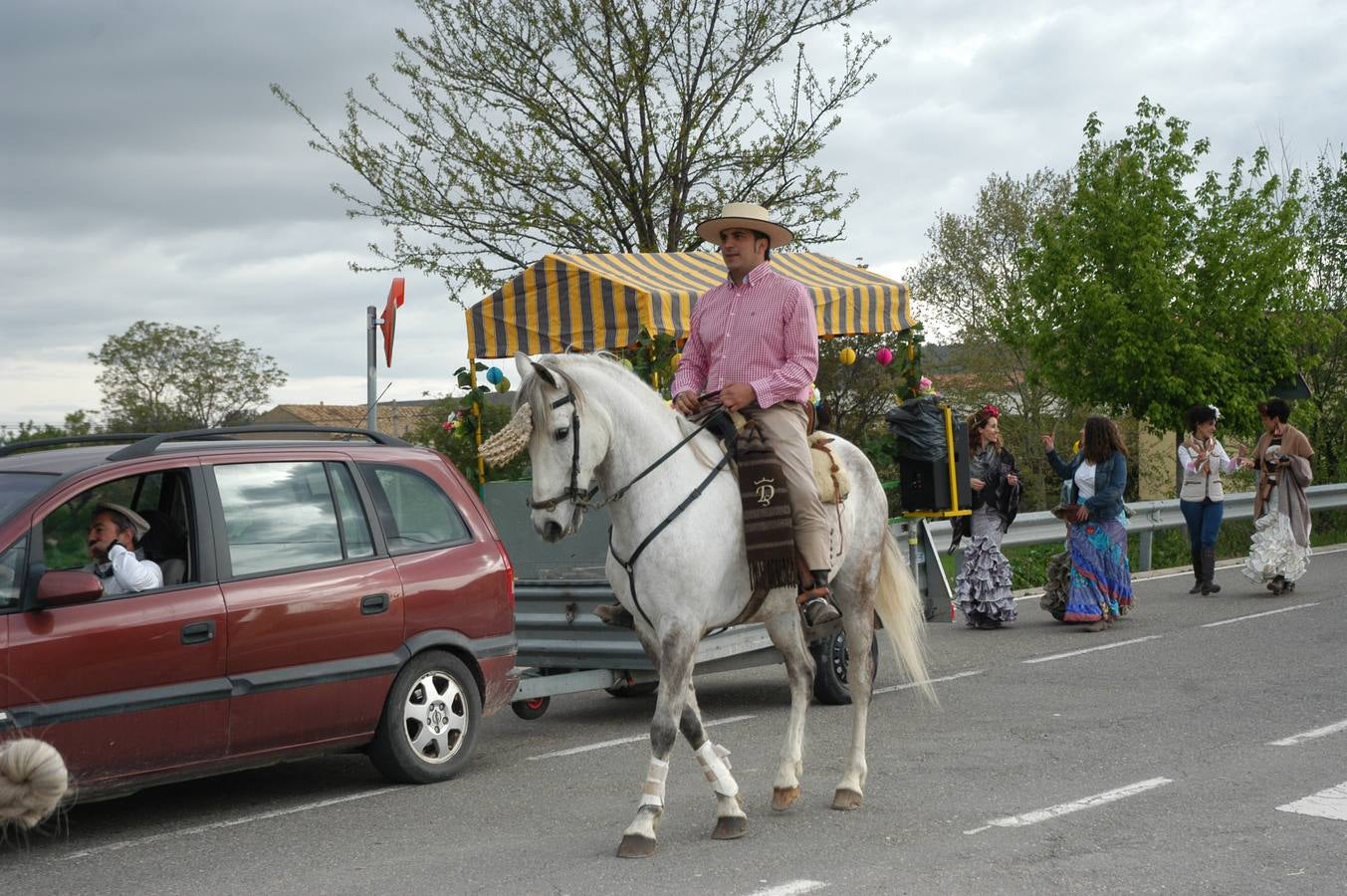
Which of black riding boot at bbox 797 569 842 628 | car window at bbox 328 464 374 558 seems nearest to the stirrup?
black riding boot at bbox 797 569 842 628

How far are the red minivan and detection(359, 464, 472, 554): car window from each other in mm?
11

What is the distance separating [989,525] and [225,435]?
27.2 feet

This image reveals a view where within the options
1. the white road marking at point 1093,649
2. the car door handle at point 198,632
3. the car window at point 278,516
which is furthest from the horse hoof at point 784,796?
the white road marking at point 1093,649

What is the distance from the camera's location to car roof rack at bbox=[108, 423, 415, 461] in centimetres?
632

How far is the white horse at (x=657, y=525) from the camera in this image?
5527mm

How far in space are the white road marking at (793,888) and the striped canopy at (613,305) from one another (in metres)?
6.62

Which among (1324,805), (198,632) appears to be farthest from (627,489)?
(1324,805)

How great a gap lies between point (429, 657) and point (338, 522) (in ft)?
2.71

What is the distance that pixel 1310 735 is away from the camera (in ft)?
24.9

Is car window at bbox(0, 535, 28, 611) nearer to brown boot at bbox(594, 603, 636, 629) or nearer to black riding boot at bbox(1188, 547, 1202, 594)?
brown boot at bbox(594, 603, 636, 629)

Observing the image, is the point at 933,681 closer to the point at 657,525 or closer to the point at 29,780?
the point at 657,525

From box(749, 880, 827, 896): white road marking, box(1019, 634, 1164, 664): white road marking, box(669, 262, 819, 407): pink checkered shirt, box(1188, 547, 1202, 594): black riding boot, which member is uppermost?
box(669, 262, 819, 407): pink checkered shirt

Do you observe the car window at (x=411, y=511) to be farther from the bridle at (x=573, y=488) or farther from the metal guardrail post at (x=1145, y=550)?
the metal guardrail post at (x=1145, y=550)

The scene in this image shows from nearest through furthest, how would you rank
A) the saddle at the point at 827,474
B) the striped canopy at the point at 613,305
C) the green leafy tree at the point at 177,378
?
the saddle at the point at 827,474, the striped canopy at the point at 613,305, the green leafy tree at the point at 177,378
